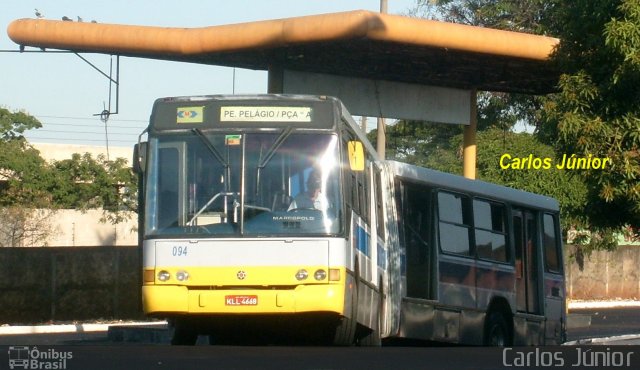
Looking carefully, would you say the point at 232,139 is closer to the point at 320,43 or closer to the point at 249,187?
the point at 249,187

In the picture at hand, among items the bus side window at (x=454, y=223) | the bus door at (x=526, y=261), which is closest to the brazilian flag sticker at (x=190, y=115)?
the bus side window at (x=454, y=223)

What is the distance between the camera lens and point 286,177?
13.9m

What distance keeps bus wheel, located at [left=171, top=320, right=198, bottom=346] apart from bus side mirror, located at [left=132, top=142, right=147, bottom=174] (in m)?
2.05

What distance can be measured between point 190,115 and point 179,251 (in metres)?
1.65

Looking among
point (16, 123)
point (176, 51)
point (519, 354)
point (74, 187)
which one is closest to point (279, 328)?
point (519, 354)

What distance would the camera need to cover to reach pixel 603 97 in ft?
56.1

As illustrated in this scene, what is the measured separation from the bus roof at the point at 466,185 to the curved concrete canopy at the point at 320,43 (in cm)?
516

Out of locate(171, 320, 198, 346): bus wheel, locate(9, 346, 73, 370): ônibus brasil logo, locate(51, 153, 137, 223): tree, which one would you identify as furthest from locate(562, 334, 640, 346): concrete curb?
locate(51, 153, 137, 223): tree

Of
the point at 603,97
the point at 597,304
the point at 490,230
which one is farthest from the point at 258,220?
the point at 597,304

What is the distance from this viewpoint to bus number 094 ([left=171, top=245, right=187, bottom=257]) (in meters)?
13.7

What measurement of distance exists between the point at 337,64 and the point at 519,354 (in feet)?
47.9

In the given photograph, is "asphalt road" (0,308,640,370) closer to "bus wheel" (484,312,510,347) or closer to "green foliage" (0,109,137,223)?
"bus wheel" (484,312,510,347)

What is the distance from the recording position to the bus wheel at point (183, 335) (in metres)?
15.0

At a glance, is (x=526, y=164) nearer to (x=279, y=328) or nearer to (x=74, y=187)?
(x=74, y=187)
